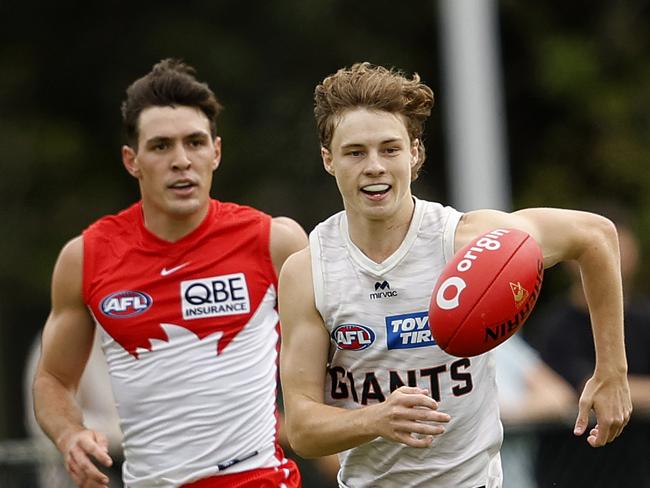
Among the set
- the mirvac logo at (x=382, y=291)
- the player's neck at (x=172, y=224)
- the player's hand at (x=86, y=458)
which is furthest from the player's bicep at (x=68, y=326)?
the mirvac logo at (x=382, y=291)

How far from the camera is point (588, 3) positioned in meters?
19.4

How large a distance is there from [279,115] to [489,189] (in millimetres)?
7532

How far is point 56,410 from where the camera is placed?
6.11 meters

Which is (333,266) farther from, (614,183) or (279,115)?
(279,115)

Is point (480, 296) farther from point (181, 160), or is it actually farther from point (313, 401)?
point (181, 160)

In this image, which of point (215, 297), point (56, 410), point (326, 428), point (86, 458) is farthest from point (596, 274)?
point (56, 410)

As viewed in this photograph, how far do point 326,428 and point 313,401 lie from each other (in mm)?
177

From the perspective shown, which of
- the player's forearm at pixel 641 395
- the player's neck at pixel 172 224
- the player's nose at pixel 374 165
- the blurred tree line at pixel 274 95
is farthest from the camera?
the blurred tree line at pixel 274 95

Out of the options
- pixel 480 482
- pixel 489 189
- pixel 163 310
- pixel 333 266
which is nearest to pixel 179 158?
pixel 163 310

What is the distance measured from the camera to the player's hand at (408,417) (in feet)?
14.7

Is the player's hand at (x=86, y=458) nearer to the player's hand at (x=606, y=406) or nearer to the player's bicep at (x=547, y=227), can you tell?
the player's bicep at (x=547, y=227)

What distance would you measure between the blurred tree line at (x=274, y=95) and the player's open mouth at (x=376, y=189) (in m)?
13.3

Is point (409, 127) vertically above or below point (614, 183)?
above

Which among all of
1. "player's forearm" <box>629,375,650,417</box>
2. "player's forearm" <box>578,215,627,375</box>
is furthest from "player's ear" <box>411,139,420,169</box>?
"player's forearm" <box>629,375,650,417</box>
